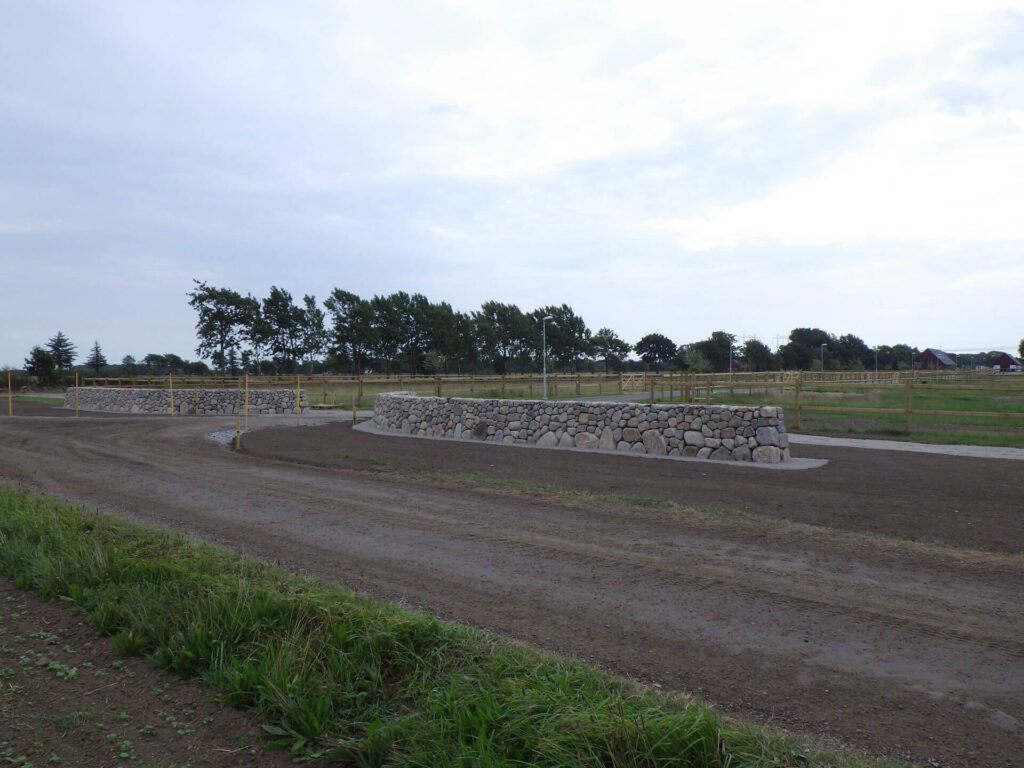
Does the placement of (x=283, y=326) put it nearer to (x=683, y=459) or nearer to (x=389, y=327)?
(x=389, y=327)

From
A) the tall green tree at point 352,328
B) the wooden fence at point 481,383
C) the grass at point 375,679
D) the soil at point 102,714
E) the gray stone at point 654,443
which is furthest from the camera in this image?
the tall green tree at point 352,328

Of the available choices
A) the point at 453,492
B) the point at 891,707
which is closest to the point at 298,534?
the point at 453,492

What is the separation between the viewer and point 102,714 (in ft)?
10.8

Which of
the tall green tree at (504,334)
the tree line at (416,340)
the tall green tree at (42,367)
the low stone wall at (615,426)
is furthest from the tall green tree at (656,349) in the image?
the low stone wall at (615,426)

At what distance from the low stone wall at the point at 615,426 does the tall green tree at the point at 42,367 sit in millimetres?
46471

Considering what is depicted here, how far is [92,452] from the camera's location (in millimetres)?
14406

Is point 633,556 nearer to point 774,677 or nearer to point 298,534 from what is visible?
point 774,677

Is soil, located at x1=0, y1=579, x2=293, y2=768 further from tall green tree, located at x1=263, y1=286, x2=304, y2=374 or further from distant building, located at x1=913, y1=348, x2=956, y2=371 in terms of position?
distant building, located at x1=913, y1=348, x2=956, y2=371

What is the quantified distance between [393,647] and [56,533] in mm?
4047

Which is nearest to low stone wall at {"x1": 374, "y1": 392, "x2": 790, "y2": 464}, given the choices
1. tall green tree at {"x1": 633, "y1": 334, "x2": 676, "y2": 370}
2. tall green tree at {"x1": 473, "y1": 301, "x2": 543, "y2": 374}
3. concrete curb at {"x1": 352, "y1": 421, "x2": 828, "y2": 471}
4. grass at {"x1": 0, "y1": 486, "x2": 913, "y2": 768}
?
concrete curb at {"x1": 352, "y1": 421, "x2": 828, "y2": 471}

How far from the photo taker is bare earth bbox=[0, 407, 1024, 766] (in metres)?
3.59

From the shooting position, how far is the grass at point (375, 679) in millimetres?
2746

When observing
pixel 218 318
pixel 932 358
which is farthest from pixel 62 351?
pixel 932 358

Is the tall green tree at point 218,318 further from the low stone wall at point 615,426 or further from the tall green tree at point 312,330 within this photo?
the low stone wall at point 615,426
